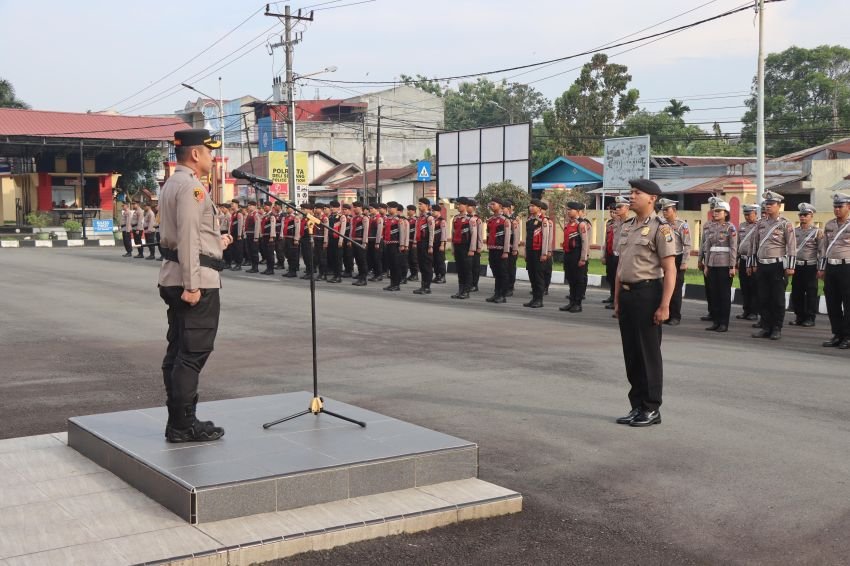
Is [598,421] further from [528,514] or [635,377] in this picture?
[528,514]

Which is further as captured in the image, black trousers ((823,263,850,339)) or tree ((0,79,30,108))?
tree ((0,79,30,108))

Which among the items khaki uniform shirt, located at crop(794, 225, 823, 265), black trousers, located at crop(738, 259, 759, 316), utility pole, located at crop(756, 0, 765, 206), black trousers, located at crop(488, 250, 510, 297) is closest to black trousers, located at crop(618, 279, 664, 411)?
khaki uniform shirt, located at crop(794, 225, 823, 265)

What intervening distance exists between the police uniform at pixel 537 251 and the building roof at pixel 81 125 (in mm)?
30852

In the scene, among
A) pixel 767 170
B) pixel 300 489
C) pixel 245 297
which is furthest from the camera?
pixel 767 170

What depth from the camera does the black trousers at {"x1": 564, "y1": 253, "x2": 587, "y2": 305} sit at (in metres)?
15.2

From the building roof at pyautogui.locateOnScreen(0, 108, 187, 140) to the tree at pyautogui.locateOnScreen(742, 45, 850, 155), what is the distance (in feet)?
108

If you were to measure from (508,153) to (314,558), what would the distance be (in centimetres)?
2489

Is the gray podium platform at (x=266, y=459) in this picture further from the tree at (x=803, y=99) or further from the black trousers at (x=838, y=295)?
the tree at (x=803, y=99)

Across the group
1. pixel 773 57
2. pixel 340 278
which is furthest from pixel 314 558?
pixel 773 57

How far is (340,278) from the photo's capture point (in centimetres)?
2147

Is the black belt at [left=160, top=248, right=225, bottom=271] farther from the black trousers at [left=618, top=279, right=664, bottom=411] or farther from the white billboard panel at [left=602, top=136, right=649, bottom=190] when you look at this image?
the white billboard panel at [left=602, top=136, right=649, bottom=190]

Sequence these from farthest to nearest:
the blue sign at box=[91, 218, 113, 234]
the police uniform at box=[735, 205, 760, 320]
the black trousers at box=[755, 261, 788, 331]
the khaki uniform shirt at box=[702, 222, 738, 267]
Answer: the blue sign at box=[91, 218, 113, 234] → the police uniform at box=[735, 205, 760, 320] → the khaki uniform shirt at box=[702, 222, 738, 267] → the black trousers at box=[755, 261, 788, 331]

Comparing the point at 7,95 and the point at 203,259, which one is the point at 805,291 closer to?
the point at 203,259

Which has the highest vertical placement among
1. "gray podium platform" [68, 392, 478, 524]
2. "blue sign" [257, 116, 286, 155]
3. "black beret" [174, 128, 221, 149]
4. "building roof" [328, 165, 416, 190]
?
"blue sign" [257, 116, 286, 155]
